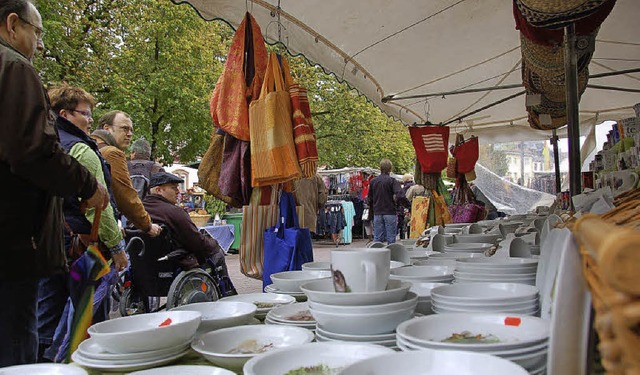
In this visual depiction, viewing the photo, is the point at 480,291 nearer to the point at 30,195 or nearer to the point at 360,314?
the point at 360,314

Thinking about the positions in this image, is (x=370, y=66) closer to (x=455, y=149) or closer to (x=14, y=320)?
(x=455, y=149)

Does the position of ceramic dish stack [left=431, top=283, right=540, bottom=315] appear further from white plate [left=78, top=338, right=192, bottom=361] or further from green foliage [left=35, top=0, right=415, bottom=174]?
green foliage [left=35, top=0, right=415, bottom=174]

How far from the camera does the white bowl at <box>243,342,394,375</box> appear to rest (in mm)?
954

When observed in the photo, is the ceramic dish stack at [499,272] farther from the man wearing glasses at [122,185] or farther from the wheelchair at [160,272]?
the wheelchair at [160,272]

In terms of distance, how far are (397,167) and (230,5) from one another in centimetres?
2013

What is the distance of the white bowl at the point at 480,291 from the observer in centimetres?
124

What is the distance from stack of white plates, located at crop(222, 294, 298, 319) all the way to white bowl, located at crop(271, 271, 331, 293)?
0.08 meters

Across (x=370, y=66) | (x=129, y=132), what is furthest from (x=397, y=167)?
(x=129, y=132)

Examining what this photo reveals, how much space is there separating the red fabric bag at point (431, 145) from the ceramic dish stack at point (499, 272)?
5515 millimetres

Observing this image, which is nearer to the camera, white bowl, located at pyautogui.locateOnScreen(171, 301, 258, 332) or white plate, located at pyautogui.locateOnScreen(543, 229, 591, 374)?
white plate, located at pyautogui.locateOnScreen(543, 229, 591, 374)

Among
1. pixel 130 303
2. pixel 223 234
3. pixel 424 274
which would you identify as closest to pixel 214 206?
pixel 223 234

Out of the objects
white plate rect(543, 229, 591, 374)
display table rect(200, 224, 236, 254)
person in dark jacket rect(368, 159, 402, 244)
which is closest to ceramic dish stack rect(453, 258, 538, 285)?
white plate rect(543, 229, 591, 374)

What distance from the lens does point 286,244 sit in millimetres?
3279

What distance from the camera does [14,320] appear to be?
79.4 inches
